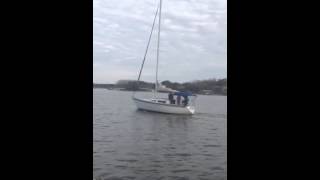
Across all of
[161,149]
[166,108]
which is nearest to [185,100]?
[166,108]

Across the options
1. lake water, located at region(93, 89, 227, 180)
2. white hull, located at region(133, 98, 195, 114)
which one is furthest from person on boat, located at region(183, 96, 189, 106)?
lake water, located at region(93, 89, 227, 180)

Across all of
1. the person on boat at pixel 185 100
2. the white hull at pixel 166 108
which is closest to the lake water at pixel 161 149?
the white hull at pixel 166 108

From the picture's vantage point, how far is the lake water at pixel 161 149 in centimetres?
1294

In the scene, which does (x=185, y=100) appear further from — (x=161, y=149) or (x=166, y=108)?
(x=161, y=149)

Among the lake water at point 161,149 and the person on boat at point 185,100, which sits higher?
the person on boat at point 185,100

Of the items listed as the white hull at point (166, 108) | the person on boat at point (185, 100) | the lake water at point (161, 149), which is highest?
the person on boat at point (185, 100)

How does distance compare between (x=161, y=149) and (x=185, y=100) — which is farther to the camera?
(x=185, y=100)

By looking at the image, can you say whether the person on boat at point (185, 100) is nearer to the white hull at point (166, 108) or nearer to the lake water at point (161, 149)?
the white hull at point (166, 108)

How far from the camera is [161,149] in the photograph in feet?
62.0

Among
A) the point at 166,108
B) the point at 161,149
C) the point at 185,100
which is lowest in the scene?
the point at 161,149

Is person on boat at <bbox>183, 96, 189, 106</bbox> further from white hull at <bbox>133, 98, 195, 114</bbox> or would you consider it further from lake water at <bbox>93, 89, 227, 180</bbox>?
lake water at <bbox>93, 89, 227, 180</bbox>

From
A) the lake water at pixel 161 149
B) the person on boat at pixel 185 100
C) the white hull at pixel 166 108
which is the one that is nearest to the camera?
the lake water at pixel 161 149

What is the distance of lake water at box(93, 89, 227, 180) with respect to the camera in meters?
12.9
